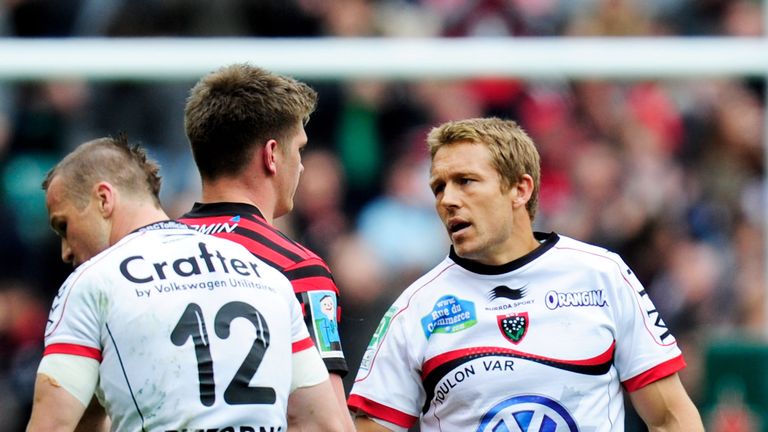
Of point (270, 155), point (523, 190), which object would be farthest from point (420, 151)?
point (270, 155)

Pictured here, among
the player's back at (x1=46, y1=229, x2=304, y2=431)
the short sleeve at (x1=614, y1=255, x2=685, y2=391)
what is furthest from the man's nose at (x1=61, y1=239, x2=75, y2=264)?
the short sleeve at (x1=614, y1=255, x2=685, y2=391)

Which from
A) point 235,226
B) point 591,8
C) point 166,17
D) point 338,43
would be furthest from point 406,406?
point 591,8

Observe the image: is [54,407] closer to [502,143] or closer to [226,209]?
[226,209]

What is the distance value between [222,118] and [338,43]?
4434mm

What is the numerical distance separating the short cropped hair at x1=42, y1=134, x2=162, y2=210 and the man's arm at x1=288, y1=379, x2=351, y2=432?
93 centimetres

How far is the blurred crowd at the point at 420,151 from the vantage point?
955cm

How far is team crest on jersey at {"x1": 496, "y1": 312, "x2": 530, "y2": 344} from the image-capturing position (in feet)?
16.5

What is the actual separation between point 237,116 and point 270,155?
0.54 ft

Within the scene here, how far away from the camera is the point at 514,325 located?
5043 millimetres

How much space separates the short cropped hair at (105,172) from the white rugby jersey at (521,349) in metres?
0.99

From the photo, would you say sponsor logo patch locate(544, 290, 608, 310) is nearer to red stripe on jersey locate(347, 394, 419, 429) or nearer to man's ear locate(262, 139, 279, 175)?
red stripe on jersey locate(347, 394, 419, 429)

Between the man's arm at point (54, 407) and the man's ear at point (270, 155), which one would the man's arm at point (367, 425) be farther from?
the man's arm at point (54, 407)

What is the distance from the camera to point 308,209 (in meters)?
9.54

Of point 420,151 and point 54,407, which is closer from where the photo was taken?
point 54,407
